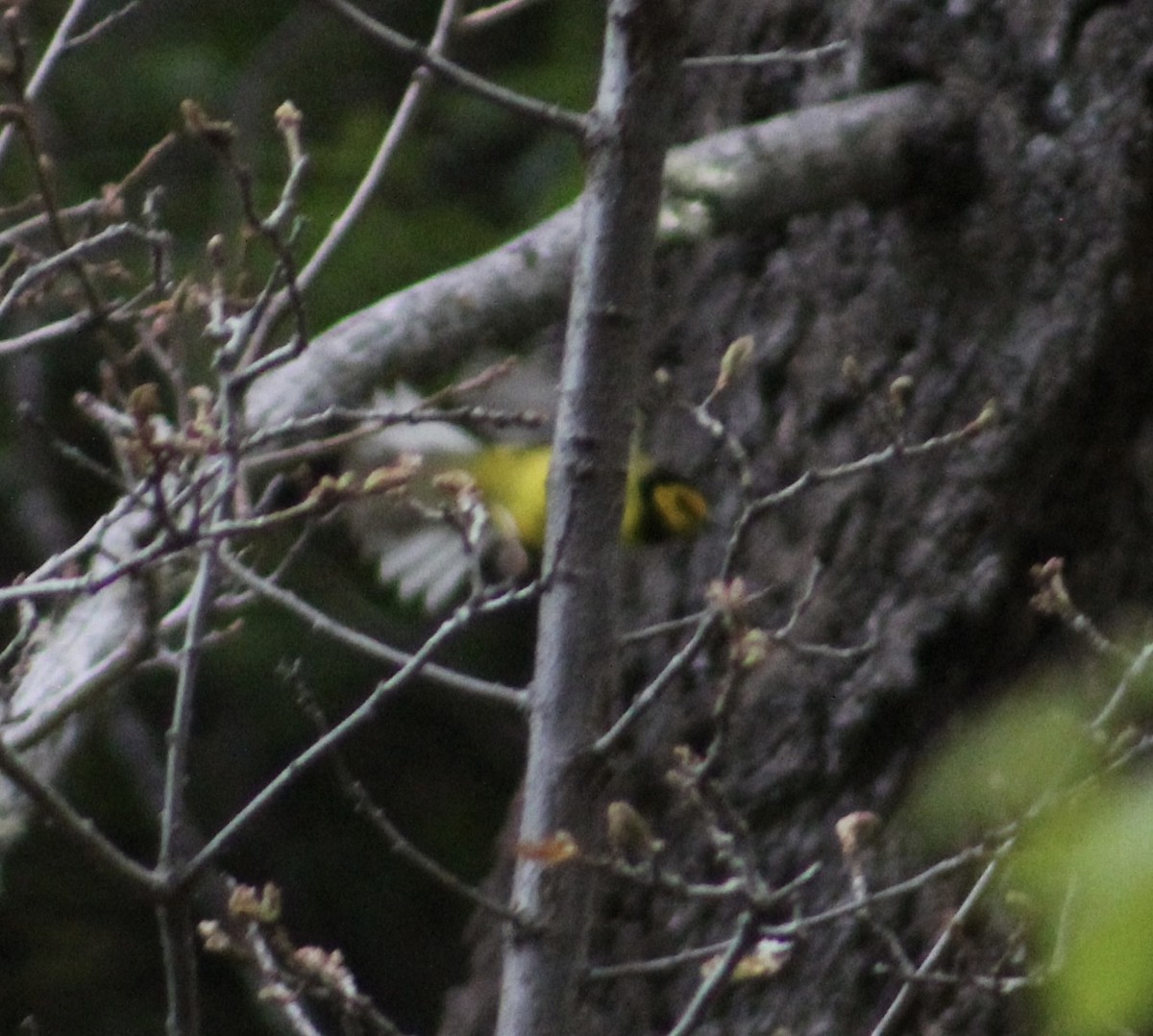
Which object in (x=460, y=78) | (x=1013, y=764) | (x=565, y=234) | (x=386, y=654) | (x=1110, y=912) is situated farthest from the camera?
(x=565, y=234)

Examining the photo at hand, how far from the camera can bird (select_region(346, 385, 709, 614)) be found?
271 centimetres

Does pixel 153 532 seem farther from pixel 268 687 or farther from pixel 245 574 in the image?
pixel 268 687

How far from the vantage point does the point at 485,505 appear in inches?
104

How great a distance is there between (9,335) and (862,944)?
2.81 metres

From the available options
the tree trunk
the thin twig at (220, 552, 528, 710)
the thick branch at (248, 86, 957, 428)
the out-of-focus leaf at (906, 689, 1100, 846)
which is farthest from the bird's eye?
the out-of-focus leaf at (906, 689, 1100, 846)

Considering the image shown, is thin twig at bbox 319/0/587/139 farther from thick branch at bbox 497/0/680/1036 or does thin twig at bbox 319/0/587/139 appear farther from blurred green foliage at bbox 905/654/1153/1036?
blurred green foliage at bbox 905/654/1153/1036

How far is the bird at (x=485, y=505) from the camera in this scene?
2715 millimetres

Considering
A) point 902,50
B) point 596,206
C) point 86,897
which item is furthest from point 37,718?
point 86,897

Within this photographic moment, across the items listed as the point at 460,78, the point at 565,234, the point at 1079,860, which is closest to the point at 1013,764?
the point at 1079,860

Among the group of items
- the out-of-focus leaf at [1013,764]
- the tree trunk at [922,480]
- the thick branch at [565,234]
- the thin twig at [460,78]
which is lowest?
the tree trunk at [922,480]

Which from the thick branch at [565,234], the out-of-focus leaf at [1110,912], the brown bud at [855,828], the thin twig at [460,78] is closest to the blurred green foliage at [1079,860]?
the out-of-focus leaf at [1110,912]

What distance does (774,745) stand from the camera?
275 centimetres

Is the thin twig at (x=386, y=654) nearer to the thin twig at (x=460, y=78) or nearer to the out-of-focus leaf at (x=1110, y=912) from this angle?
the thin twig at (x=460, y=78)

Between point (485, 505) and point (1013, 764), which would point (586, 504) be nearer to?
point (1013, 764)
